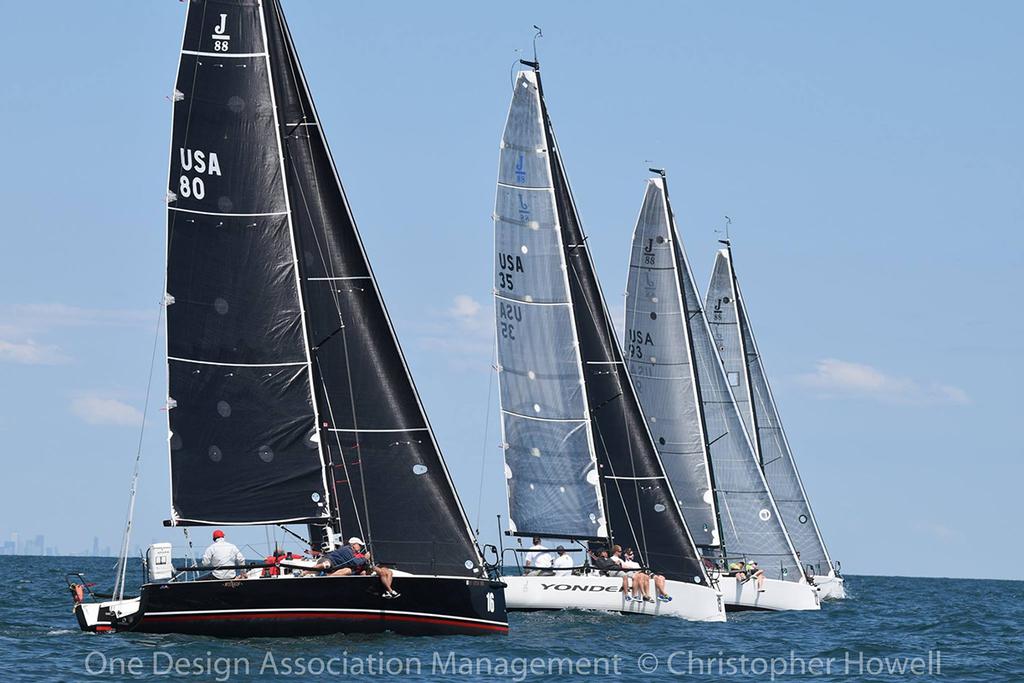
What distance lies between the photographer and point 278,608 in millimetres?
23453

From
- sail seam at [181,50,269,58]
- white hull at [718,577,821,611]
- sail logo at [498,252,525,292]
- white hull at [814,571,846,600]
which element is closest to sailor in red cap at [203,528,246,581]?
sail seam at [181,50,269,58]

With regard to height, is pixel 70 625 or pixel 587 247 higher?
pixel 587 247

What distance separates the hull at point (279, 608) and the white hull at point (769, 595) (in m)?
14.1

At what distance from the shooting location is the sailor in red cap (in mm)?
24125

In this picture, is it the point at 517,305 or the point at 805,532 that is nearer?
the point at 517,305

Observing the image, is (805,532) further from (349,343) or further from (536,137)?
(349,343)

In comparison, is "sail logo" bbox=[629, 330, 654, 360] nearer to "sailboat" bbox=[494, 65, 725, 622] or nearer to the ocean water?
"sailboat" bbox=[494, 65, 725, 622]

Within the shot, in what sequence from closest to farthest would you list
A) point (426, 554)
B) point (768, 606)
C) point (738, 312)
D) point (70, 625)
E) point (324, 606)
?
point (324, 606) < point (426, 554) < point (70, 625) < point (768, 606) < point (738, 312)

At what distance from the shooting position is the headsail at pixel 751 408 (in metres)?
47.3

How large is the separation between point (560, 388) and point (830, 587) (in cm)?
1849

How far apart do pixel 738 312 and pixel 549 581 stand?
59.2 ft

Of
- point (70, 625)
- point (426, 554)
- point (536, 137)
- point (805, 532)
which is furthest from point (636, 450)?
point (805, 532)

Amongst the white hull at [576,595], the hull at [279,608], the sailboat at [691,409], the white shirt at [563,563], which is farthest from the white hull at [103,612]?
the sailboat at [691,409]

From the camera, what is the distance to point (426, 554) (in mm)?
25609
